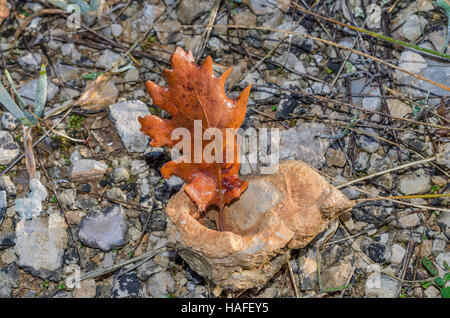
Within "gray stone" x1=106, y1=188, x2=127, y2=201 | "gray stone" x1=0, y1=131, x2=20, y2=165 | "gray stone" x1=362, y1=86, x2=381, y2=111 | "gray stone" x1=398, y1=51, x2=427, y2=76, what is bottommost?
"gray stone" x1=106, y1=188, x2=127, y2=201

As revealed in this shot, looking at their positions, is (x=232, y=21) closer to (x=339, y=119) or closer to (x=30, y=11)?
(x=339, y=119)

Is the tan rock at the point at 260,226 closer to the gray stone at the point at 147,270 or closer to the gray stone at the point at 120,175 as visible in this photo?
the gray stone at the point at 147,270

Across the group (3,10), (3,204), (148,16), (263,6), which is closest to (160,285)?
(3,204)

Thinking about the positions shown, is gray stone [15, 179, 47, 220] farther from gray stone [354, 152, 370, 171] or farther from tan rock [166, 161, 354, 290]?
gray stone [354, 152, 370, 171]

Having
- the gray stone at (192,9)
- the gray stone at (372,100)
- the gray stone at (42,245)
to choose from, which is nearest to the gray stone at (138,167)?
the gray stone at (42,245)

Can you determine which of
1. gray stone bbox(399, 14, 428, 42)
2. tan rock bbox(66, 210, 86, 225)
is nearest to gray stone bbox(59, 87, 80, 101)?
tan rock bbox(66, 210, 86, 225)
